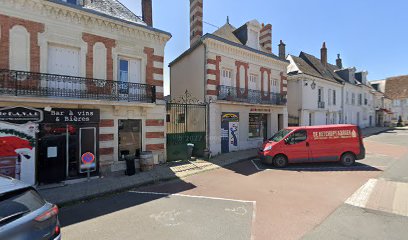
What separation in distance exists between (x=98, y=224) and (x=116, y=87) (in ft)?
18.5

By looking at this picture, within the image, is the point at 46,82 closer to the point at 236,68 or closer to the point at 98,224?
the point at 98,224

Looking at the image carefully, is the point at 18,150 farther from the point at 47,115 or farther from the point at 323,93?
the point at 323,93

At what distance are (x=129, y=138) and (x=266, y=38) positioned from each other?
12.1 metres

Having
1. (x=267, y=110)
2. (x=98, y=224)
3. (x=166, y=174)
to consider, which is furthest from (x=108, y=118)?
(x=267, y=110)

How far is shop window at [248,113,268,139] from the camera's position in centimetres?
1396

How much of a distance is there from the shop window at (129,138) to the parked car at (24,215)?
20.7ft

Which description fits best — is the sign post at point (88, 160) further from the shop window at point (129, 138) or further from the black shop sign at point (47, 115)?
the shop window at point (129, 138)

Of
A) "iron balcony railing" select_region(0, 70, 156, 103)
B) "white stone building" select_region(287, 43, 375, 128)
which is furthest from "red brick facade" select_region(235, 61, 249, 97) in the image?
"white stone building" select_region(287, 43, 375, 128)

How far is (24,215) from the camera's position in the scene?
2385 mm

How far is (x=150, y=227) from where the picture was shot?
4273mm

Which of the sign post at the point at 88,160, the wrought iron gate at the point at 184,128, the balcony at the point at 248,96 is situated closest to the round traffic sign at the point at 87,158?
the sign post at the point at 88,160

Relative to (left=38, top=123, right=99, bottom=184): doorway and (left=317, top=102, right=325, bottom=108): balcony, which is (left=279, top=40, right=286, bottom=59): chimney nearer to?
(left=317, top=102, right=325, bottom=108): balcony

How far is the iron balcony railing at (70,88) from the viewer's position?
685 cm

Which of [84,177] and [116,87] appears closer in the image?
[84,177]
